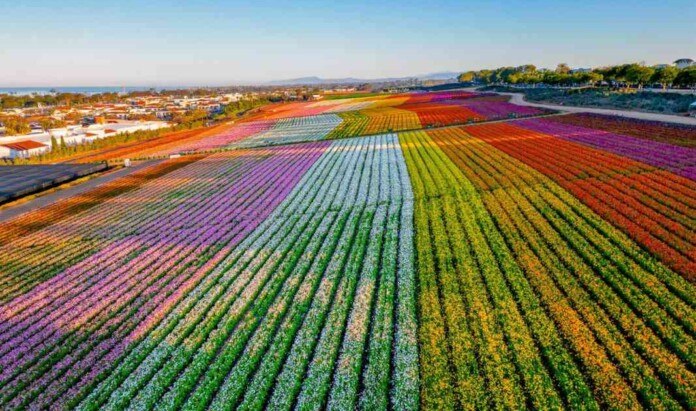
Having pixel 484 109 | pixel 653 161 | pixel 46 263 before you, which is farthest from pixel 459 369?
pixel 484 109

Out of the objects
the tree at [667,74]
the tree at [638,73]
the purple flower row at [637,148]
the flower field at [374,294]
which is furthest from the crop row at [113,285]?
the tree at [638,73]

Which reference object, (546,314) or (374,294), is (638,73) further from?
(374,294)

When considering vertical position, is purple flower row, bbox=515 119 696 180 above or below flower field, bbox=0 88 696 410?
above

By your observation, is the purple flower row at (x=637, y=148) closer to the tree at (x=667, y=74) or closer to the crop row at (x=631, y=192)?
the crop row at (x=631, y=192)

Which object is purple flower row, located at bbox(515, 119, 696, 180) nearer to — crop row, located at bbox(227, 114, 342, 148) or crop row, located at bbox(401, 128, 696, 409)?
crop row, located at bbox(401, 128, 696, 409)

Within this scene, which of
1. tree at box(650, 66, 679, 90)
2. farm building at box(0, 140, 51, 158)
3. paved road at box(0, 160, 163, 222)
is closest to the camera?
paved road at box(0, 160, 163, 222)

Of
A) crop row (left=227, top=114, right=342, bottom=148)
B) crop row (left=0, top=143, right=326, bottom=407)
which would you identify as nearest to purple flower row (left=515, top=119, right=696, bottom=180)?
crop row (left=0, top=143, right=326, bottom=407)
